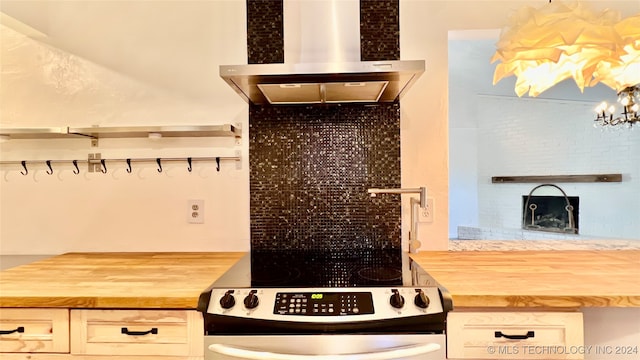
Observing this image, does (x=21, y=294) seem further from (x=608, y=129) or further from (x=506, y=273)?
(x=608, y=129)

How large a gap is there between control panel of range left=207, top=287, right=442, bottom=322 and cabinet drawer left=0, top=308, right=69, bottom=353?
1.63 ft

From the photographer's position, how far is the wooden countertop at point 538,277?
1048 millimetres

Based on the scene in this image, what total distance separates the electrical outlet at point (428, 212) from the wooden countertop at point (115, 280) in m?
0.92

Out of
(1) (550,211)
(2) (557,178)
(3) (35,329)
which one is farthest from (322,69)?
(1) (550,211)

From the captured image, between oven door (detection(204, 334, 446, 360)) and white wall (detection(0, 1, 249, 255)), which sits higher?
white wall (detection(0, 1, 249, 255))

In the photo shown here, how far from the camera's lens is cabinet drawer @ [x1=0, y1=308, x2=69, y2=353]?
1.11 meters

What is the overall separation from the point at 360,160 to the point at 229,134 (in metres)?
0.67

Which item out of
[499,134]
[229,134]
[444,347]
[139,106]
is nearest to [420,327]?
[444,347]

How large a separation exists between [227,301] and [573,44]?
124cm

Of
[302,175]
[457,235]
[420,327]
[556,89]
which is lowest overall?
[457,235]

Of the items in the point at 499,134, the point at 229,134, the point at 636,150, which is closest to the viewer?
the point at 229,134

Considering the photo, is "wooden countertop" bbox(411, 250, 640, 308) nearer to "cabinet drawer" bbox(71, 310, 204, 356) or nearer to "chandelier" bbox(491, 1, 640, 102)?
"chandelier" bbox(491, 1, 640, 102)

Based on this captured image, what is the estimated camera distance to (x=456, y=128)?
497 cm

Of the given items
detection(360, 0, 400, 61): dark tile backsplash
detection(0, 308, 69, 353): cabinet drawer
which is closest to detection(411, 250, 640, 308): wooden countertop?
detection(360, 0, 400, 61): dark tile backsplash
